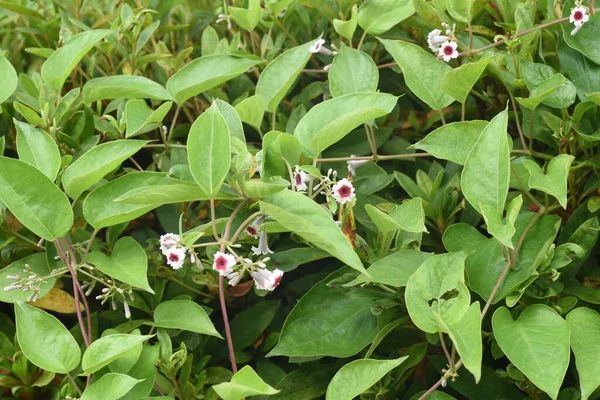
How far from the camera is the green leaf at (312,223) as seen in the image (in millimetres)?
820

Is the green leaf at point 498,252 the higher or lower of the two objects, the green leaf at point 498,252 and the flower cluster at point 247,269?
the lower

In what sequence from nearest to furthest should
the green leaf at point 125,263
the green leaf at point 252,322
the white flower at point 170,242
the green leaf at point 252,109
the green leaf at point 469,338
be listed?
the green leaf at point 469,338 < the white flower at point 170,242 < the green leaf at point 125,263 < the green leaf at point 252,109 < the green leaf at point 252,322

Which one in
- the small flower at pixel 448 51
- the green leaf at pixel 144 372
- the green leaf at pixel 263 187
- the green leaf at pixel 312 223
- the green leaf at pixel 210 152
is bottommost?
the green leaf at pixel 144 372

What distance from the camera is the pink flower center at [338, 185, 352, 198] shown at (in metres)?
0.98

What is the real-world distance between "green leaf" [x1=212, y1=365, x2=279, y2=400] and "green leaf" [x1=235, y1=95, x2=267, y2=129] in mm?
439

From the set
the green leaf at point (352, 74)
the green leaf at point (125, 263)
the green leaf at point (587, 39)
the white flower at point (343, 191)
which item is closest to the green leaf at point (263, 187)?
the white flower at point (343, 191)

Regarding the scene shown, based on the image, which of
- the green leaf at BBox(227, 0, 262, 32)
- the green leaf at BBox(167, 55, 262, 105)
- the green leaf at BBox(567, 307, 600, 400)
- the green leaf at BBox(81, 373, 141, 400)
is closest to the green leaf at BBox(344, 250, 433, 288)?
the green leaf at BBox(567, 307, 600, 400)

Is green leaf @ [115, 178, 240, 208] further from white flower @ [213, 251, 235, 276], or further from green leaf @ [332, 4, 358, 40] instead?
green leaf @ [332, 4, 358, 40]

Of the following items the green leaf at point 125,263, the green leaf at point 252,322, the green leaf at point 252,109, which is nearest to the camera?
the green leaf at point 125,263

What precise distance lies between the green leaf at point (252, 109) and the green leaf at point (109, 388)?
0.44 meters

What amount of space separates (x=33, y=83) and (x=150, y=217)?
1.05 feet

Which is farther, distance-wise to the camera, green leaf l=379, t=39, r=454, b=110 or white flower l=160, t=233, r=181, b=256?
green leaf l=379, t=39, r=454, b=110

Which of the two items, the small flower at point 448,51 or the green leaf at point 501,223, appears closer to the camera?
the green leaf at point 501,223

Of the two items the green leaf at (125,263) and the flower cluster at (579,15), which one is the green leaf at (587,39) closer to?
the flower cluster at (579,15)
